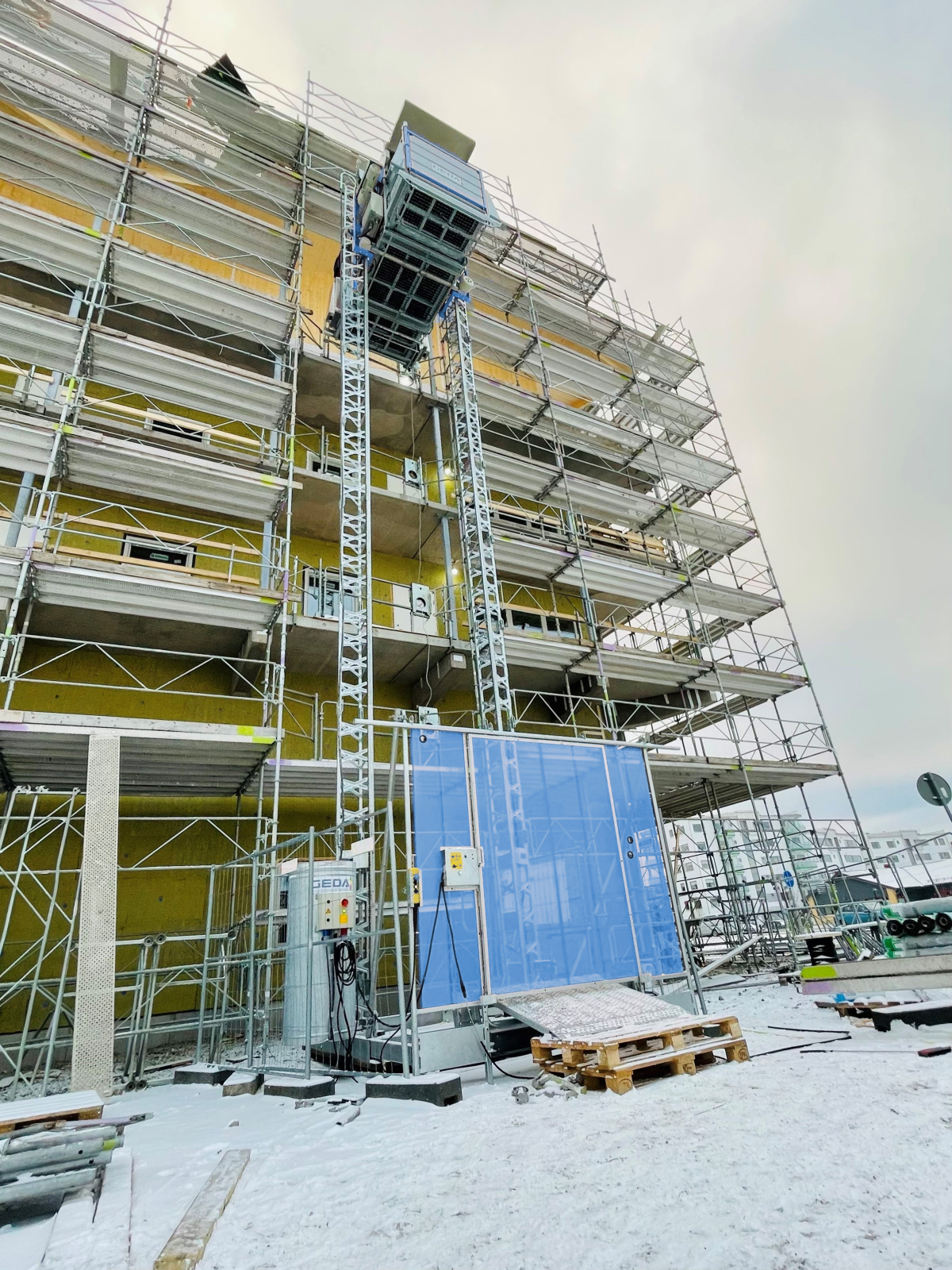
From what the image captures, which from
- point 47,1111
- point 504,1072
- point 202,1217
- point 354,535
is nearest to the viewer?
point 202,1217

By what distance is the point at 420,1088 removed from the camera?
5.27 m

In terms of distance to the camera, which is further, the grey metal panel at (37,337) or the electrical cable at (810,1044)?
the grey metal panel at (37,337)

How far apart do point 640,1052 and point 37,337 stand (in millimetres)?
14422

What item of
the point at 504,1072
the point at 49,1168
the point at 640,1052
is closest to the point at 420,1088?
the point at 504,1072

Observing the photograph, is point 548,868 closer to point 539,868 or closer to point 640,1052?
point 539,868

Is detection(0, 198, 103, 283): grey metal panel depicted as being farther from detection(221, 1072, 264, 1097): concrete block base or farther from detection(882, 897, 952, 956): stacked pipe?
detection(882, 897, 952, 956): stacked pipe

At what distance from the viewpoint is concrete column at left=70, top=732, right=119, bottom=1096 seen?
7.14 meters

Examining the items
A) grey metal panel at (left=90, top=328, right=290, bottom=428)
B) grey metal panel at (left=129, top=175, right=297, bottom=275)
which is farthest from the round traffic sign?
grey metal panel at (left=129, top=175, right=297, bottom=275)

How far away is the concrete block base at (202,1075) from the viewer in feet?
24.3

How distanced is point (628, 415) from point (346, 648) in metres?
13.8

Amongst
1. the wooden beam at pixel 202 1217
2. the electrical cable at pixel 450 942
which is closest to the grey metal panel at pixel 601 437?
the electrical cable at pixel 450 942

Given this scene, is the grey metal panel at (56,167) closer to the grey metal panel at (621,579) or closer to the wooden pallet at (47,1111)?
the grey metal panel at (621,579)

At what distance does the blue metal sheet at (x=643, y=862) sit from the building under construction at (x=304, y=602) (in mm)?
45

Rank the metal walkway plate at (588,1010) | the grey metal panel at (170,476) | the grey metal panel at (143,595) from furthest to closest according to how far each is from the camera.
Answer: the grey metal panel at (170,476) → the grey metal panel at (143,595) → the metal walkway plate at (588,1010)
